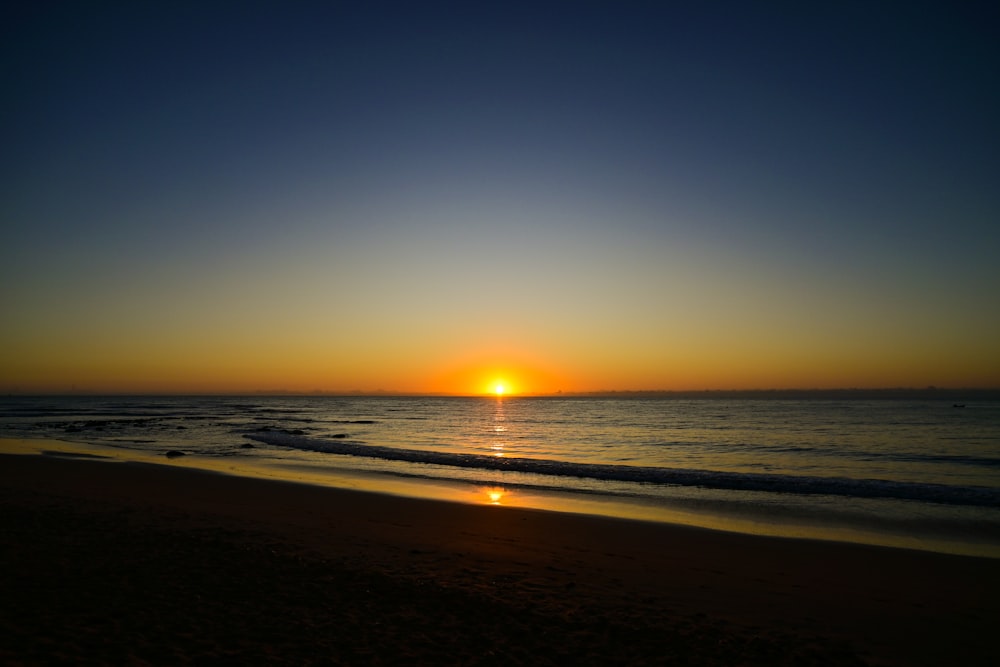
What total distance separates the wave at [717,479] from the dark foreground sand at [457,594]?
9825mm

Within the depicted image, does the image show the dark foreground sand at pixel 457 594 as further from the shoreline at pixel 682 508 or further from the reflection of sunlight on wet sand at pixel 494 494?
the reflection of sunlight on wet sand at pixel 494 494

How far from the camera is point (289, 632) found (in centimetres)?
736

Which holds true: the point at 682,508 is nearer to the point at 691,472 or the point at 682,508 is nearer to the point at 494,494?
the point at 494,494

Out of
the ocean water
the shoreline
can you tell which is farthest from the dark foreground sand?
the ocean water

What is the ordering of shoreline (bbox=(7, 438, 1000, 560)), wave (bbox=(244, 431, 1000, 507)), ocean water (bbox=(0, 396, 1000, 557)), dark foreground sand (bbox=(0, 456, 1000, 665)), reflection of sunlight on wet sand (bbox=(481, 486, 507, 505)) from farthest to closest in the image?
1. wave (bbox=(244, 431, 1000, 507))
2. reflection of sunlight on wet sand (bbox=(481, 486, 507, 505))
3. ocean water (bbox=(0, 396, 1000, 557))
4. shoreline (bbox=(7, 438, 1000, 560))
5. dark foreground sand (bbox=(0, 456, 1000, 665))

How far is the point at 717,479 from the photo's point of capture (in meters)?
24.8

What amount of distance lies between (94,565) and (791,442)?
142 ft

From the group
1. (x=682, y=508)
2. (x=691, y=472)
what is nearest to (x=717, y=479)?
(x=691, y=472)

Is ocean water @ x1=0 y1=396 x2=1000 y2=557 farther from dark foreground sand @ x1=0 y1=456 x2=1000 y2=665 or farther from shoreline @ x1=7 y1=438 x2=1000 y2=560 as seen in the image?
dark foreground sand @ x1=0 y1=456 x2=1000 y2=665

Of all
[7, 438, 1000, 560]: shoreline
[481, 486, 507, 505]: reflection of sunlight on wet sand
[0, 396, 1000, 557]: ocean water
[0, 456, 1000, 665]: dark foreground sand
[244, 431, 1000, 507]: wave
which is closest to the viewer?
[0, 456, 1000, 665]: dark foreground sand

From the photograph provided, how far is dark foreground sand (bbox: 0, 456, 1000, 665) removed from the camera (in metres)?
7.06

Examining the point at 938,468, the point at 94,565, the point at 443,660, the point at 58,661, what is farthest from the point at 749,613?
the point at 938,468

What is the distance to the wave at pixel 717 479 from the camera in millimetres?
21062

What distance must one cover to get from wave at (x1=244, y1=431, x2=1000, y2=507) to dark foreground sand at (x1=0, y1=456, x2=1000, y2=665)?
9.82m
